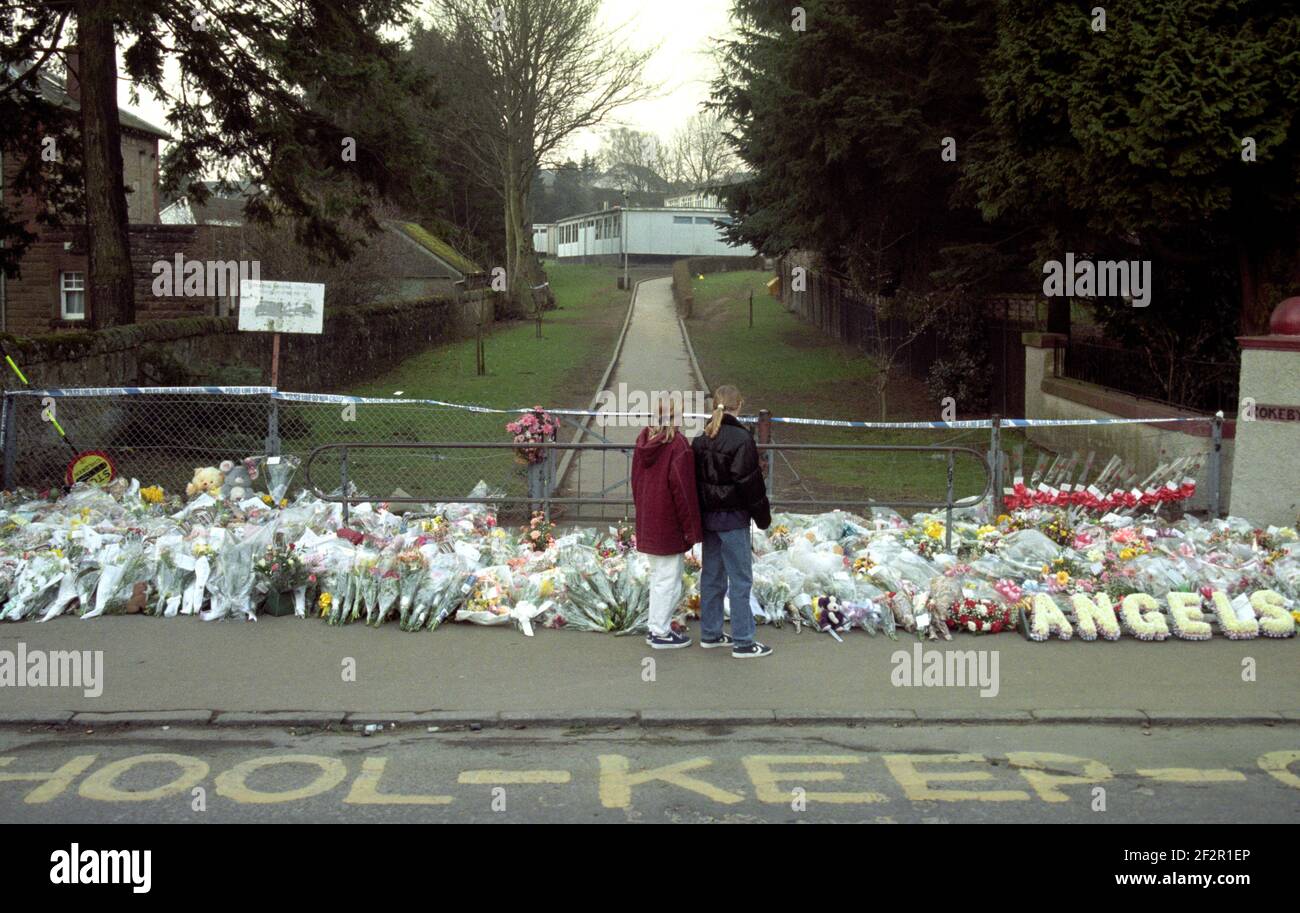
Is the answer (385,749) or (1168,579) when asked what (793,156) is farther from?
(385,749)

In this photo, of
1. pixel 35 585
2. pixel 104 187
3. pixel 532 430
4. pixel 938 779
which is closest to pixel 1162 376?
pixel 532 430

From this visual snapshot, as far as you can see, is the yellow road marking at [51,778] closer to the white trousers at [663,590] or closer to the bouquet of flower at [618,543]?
the white trousers at [663,590]

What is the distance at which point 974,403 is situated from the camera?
23.8m

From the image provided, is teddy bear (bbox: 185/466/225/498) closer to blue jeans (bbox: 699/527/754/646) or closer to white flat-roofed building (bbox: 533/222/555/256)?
blue jeans (bbox: 699/527/754/646)

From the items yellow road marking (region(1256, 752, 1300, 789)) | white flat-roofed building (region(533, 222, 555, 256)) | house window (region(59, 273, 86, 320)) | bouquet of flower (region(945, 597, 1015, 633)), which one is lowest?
yellow road marking (region(1256, 752, 1300, 789))

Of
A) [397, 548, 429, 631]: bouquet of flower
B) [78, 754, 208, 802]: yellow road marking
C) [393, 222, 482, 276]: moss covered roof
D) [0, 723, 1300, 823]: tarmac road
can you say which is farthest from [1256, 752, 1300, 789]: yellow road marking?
[393, 222, 482, 276]: moss covered roof

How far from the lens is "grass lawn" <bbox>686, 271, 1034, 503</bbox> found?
1573cm

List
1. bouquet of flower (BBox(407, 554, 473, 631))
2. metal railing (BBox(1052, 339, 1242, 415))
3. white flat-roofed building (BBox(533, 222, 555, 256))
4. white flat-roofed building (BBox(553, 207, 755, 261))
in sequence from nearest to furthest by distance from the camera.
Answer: bouquet of flower (BBox(407, 554, 473, 631)) < metal railing (BBox(1052, 339, 1242, 415)) < white flat-roofed building (BBox(553, 207, 755, 261)) < white flat-roofed building (BBox(533, 222, 555, 256))

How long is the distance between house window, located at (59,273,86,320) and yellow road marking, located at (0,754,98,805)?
3655 centimetres

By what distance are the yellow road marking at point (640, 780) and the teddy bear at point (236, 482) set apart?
6.76 metres

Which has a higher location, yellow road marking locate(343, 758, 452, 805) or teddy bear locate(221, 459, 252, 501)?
teddy bear locate(221, 459, 252, 501)

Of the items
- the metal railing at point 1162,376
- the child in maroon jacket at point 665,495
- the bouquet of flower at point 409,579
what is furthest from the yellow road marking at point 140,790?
the metal railing at point 1162,376

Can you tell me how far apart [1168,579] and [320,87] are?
15.6 meters

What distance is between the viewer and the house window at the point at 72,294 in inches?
1550
